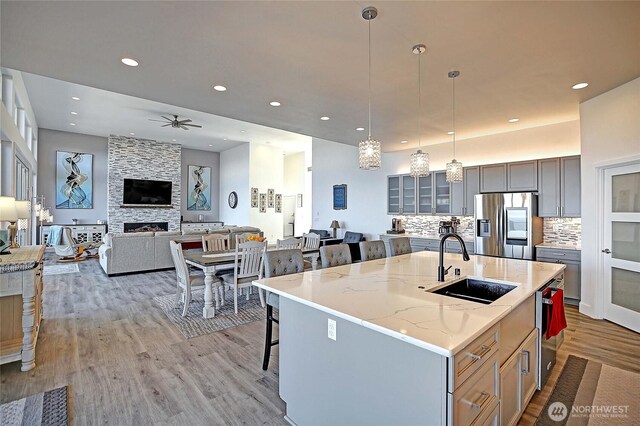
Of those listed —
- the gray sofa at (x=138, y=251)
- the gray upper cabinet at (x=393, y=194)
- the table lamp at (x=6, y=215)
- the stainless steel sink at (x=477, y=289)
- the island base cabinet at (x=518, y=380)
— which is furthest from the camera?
the gray upper cabinet at (x=393, y=194)

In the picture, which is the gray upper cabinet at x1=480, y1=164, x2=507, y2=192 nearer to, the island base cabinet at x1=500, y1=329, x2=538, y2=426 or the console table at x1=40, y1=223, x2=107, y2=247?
the island base cabinet at x1=500, y1=329, x2=538, y2=426

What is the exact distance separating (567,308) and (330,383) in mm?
4526

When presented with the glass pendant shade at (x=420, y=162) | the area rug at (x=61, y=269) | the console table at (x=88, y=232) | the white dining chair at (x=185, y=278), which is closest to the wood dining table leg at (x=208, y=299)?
the white dining chair at (x=185, y=278)

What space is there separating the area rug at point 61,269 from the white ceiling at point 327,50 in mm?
5288

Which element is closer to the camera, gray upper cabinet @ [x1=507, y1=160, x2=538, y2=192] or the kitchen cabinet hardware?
the kitchen cabinet hardware

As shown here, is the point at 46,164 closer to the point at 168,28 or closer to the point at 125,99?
the point at 125,99

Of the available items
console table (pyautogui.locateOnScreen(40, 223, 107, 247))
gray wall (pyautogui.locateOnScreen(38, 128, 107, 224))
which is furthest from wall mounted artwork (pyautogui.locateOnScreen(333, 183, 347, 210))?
gray wall (pyautogui.locateOnScreen(38, 128, 107, 224))

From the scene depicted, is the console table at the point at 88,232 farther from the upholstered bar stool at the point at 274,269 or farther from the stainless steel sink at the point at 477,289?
the stainless steel sink at the point at 477,289

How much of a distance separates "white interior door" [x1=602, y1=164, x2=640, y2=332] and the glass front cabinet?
2551 millimetres

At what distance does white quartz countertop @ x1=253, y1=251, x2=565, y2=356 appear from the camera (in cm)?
143

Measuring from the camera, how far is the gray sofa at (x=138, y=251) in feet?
20.8

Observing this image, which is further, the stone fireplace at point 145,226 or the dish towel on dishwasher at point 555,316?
the stone fireplace at point 145,226

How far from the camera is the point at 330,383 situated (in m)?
1.80

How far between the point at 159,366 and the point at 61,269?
620 centimetres
